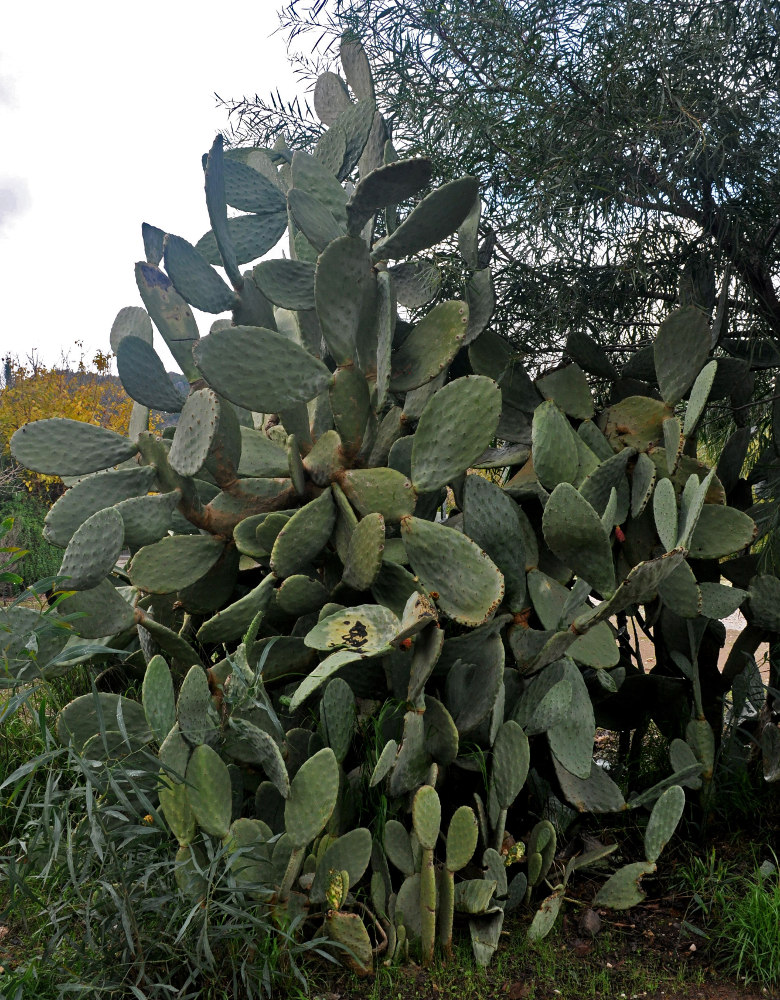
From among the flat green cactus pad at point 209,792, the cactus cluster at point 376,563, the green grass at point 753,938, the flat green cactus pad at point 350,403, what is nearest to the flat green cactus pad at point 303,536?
the cactus cluster at point 376,563

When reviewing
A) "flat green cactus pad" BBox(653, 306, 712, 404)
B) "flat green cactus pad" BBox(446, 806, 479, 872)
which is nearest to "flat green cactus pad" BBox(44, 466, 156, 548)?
"flat green cactus pad" BBox(446, 806, 479, 872)

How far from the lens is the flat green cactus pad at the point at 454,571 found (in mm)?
1926

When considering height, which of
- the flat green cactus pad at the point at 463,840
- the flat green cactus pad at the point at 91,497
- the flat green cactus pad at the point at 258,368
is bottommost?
the flat green cactus pad at the point at 463,840

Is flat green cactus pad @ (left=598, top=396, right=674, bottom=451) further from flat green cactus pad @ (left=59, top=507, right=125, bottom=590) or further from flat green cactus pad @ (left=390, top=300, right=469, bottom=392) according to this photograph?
flat green cactus pad @ (left=59, top=507, right=125, bottom=590)

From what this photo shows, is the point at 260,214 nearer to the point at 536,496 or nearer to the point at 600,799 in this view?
the point at 536,496

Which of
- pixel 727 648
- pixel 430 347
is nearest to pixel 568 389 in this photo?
pixel 430 347

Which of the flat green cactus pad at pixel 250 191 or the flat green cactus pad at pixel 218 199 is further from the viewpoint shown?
the flat green cactus pad at pixel 250 191

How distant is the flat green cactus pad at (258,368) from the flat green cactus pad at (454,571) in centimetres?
45

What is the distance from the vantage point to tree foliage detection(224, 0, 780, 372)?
7.57 feet

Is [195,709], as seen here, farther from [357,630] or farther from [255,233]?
[255,233]

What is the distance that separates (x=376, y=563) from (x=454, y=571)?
0.18 metres

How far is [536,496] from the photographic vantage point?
2445 millimetres

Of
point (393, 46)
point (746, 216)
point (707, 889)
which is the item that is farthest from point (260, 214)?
point (707, 889)

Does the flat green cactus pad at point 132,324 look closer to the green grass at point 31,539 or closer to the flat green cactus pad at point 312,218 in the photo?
the flat green cactus pad at point 312,218
